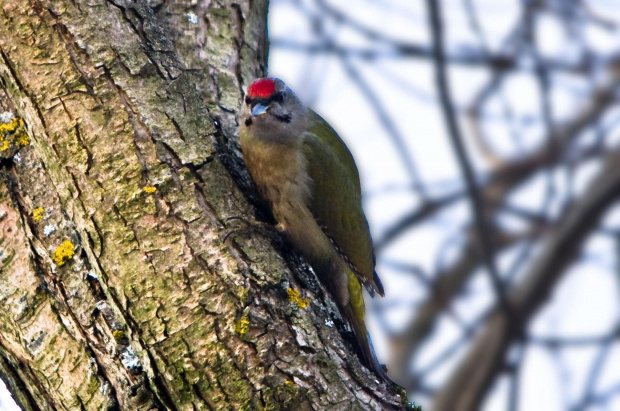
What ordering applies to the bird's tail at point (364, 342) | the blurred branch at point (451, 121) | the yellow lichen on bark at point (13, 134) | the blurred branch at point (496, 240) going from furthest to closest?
the blurred branch at point (496, 240) → the blurred branch at point (451, 121) → the bird's tail at point (364, 342) → the yellow lichen on bark at point (13, 134)

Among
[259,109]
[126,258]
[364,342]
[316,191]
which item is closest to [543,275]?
[316,191]

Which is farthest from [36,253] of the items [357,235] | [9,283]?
[357,235]

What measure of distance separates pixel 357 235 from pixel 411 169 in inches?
132

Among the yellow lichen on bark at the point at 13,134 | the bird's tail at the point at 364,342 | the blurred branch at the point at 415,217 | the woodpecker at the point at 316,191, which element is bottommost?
the yellow lichen on bark at the point at 13,134

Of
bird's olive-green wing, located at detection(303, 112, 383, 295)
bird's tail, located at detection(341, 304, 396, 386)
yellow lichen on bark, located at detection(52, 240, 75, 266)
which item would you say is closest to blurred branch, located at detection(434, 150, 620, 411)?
bird's olive-green wing, located at detection(303, 112, 383, 295)

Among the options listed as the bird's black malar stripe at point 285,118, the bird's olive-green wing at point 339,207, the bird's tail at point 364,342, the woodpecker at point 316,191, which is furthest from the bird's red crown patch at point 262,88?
Result: the bird's tail at point 364,342

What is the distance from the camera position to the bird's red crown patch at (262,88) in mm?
3912

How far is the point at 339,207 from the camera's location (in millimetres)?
4020

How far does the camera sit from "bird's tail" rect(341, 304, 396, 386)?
298 centimetres

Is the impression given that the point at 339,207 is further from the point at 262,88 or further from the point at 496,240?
the point at 496,240

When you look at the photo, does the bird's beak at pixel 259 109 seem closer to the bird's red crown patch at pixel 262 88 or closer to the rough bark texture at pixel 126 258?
the bird's red crown patch at pixel 262 88

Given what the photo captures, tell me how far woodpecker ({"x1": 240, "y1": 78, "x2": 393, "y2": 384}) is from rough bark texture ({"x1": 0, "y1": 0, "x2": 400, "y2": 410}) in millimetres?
901

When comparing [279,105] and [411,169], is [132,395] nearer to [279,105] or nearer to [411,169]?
[279,105]

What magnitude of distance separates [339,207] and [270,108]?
2.22ft
